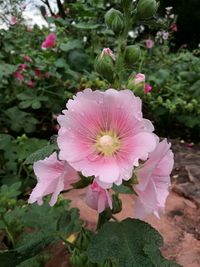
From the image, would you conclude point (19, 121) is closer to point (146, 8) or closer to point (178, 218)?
point (178, 218)

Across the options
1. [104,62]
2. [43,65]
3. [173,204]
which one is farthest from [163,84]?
[104,62]

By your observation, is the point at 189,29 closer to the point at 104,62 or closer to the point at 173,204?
the point at 173,204

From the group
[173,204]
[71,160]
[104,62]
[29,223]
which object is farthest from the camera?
[173,204]

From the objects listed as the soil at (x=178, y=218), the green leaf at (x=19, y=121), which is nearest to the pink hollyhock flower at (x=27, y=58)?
the green leaf at (x=19, y=121)

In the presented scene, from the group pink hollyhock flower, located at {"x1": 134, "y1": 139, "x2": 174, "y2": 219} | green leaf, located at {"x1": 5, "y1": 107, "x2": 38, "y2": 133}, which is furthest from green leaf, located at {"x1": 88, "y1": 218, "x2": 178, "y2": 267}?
green leaf, located at {"x1": 5, "y1": 107, "x2": 38, "y2": 133}

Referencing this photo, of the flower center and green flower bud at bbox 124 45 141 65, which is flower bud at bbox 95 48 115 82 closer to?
green flower bud at bbox 124 45 141 65

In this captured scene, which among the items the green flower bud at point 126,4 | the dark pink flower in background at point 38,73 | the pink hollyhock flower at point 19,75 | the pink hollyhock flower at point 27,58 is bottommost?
the dark pink flower in background at point 38,73

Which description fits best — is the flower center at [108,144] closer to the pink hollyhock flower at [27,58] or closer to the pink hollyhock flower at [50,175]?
the pink hollyhock flower at [50,175]
